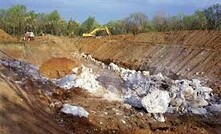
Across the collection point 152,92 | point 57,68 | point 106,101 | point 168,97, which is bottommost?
point 106,101

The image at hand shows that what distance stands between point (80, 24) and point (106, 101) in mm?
40943

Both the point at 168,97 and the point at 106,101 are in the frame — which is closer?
the point at 168,97

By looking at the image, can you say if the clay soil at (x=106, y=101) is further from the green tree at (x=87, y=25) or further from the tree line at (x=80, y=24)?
the green tree at (x=87, y=25)

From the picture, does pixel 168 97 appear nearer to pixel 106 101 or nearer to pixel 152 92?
pixel 152 92

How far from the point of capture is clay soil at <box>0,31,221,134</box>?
15367mm

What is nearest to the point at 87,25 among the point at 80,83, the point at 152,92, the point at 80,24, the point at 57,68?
the point at 80,24

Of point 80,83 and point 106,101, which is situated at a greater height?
point 80,83

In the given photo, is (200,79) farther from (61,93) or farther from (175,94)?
(61,93)

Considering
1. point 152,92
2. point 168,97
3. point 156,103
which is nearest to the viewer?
point 156,103

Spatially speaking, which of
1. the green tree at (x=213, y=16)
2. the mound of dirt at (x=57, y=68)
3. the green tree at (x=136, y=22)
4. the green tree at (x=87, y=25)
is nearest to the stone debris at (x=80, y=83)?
the mound of dirt at (x=57, y=68)

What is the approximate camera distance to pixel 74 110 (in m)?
16.9

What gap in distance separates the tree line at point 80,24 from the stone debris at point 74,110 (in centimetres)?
3044

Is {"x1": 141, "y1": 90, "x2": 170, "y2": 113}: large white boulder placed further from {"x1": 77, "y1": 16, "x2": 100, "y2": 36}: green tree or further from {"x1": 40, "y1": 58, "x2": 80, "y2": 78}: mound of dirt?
{"x1": 77, "y1": 16, "x2": 100, "y2": 36}: green tree

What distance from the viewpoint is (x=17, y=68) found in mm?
23203
